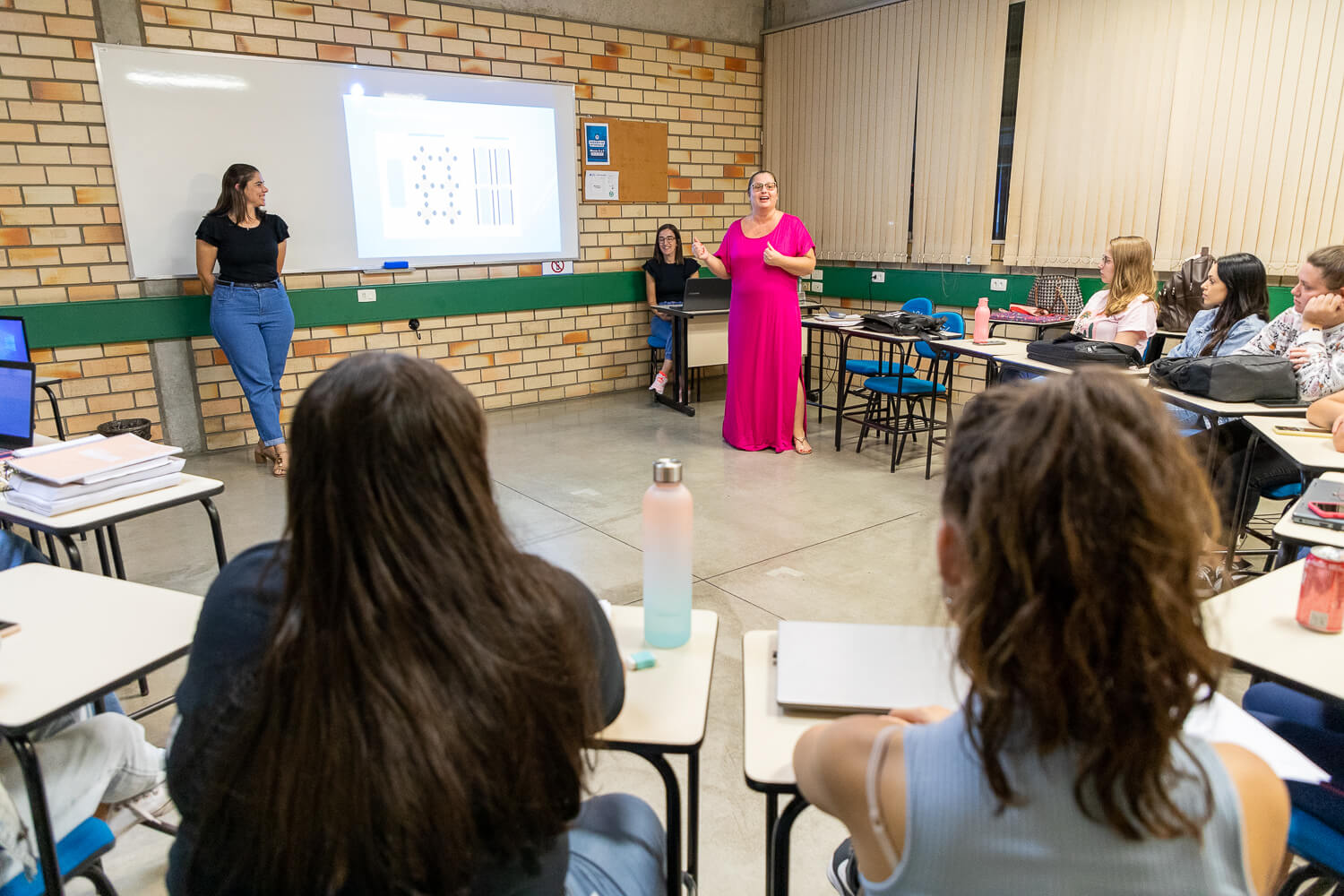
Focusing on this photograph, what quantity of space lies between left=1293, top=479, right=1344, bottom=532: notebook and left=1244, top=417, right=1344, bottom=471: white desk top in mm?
223

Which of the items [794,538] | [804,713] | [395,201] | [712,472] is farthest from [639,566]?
[395,201]

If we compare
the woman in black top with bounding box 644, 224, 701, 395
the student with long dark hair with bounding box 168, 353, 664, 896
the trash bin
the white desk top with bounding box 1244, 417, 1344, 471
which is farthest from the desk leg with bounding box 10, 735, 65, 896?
the woman in black top with bounding box 644, 224, 701, 395

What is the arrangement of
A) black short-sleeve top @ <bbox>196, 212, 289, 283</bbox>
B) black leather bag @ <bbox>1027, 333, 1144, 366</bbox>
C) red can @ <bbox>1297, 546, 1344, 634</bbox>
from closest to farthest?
red can @ <bbox>1297, 546, 1344, 634</bbox>, black leather bag @ <bbox>1027, 333, 1144, 366</bbox>, black short-sleeve top @ <bbox>196, 212, 289, 283</bbox>

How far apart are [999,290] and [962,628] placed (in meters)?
5.17

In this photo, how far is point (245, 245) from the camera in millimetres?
4230

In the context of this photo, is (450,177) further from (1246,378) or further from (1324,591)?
(1324,591)

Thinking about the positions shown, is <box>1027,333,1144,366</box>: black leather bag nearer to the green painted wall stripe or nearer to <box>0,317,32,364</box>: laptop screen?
the green painted wall stripe

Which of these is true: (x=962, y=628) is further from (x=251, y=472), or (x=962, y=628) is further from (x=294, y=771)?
(x=251, y=472)

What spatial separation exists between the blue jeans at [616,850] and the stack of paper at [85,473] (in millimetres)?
1507

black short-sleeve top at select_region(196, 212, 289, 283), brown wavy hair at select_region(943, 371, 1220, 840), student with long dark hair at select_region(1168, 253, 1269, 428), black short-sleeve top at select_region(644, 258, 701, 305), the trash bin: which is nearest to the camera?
brown wavy hair at select_region(943, 371, 1220, 840)

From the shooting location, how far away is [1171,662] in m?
0.66

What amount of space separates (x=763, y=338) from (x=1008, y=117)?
2.28m

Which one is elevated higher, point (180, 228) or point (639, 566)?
Answer: point (180, 228)

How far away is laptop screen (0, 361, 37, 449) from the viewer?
217 cm
